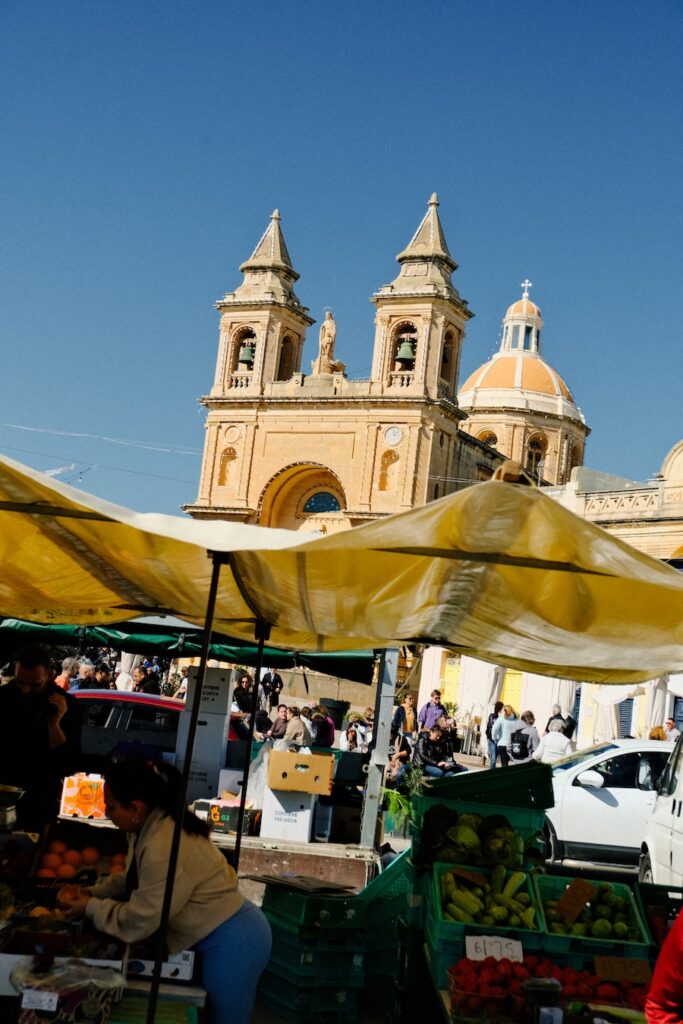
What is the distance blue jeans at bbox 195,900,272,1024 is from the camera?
4.66 metres

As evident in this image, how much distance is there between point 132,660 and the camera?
971 inches

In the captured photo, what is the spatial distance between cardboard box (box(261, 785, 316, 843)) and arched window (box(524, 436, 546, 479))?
62.2m

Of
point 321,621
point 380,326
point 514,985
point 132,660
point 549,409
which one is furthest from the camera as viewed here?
point 549,409

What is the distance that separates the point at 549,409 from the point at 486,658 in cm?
6473

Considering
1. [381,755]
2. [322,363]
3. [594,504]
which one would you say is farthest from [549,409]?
[381,755]

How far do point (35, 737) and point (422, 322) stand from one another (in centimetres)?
4863

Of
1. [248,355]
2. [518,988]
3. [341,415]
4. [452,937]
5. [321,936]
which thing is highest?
[248,355]

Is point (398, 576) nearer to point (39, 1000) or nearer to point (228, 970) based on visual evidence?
point (228, 970)

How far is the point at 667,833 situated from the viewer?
9.92m

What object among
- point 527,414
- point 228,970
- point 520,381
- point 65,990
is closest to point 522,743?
point 228,970

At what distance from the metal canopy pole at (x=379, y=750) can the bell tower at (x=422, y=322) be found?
41.9m

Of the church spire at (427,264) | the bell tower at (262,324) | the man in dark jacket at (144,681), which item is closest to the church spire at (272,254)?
the bell tower at (262,324)

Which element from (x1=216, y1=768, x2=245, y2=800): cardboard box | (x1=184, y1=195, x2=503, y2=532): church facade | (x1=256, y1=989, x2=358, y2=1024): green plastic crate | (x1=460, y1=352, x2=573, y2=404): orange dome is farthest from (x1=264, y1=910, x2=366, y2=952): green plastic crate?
(x1=460, y1=352, x2=573, y2=404): orange dome

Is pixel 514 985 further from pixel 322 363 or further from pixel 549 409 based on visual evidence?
pixel 549 409
